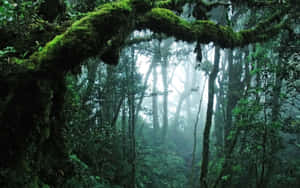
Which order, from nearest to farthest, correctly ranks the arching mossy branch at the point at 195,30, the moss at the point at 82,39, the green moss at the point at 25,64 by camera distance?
the green moss at the point at 25,64, the moss at the point at 82,39, the arching mossy branch at the point at 195,30

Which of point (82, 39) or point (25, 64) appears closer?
point (25, 64)

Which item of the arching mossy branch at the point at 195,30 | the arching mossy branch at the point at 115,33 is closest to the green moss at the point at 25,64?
the arching mossy branch at the point at 115,33

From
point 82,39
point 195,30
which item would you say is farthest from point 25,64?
point 195,30

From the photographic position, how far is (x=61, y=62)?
205 cm

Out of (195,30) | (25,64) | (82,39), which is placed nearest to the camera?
(25,64)

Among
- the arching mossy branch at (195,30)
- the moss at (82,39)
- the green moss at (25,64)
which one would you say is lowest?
the green moss at (25,64)

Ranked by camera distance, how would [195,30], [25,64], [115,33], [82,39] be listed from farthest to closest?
[195,30], [115,33], [82,39], [25,64]

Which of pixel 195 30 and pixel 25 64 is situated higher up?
pixel 195 30

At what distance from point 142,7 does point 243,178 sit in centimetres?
843

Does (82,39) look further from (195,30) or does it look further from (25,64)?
(195,30)

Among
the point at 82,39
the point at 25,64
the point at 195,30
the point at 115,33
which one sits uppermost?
the point at 195,30

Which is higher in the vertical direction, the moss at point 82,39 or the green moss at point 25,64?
the moss at point 82,39

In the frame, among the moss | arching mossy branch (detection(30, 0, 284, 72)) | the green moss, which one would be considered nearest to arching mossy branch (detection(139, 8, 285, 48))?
arching mossy branch (detection(30, 0, 284, 72))

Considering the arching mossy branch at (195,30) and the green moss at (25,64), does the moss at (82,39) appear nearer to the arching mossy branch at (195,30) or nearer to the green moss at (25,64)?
the green moss at (25,64)
